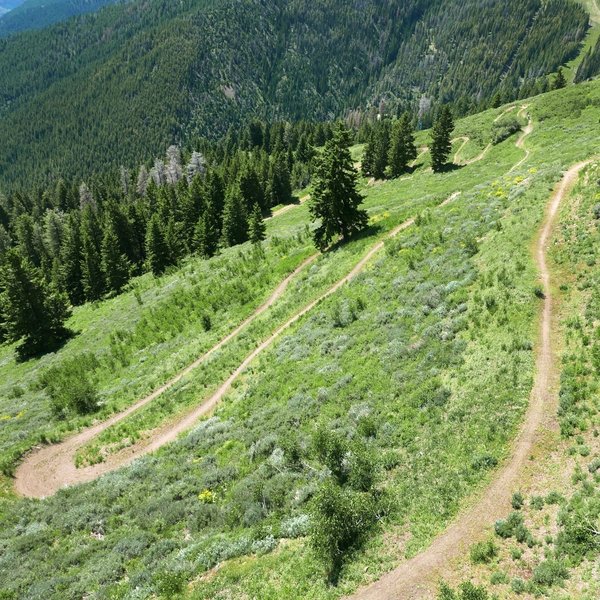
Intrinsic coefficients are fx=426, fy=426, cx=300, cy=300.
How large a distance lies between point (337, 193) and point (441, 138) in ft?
143

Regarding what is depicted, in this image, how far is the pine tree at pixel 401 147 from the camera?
88.9 metres

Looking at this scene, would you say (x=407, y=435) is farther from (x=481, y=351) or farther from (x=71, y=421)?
(x=71, y=421)

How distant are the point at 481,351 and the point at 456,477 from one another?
6457 mm

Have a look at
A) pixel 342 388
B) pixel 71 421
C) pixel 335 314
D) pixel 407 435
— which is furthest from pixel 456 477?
pixel 71 421

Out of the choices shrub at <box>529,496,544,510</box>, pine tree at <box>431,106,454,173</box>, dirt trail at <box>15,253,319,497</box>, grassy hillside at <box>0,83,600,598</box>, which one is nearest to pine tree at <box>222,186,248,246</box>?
pine tree at <box>431,106,454,173</box>

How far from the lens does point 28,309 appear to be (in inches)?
2061

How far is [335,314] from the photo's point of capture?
28.9 m

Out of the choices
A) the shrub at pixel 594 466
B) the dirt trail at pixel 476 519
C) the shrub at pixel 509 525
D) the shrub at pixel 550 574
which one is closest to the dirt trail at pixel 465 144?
the dirt trail at pixel 476 519

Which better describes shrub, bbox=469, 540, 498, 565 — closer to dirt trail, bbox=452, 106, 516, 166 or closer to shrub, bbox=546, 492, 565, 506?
shrub, bbox=546, 492, 565, 506

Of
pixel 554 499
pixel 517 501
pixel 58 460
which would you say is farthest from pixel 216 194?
pixel 554 499

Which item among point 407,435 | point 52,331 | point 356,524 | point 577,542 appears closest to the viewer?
point 577,542

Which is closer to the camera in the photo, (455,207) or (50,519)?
(50,519)

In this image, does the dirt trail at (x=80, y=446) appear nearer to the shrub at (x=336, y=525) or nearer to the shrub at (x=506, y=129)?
the shrub at (x=336, y=525)

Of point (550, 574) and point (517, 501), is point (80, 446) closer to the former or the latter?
point (517, 501)
